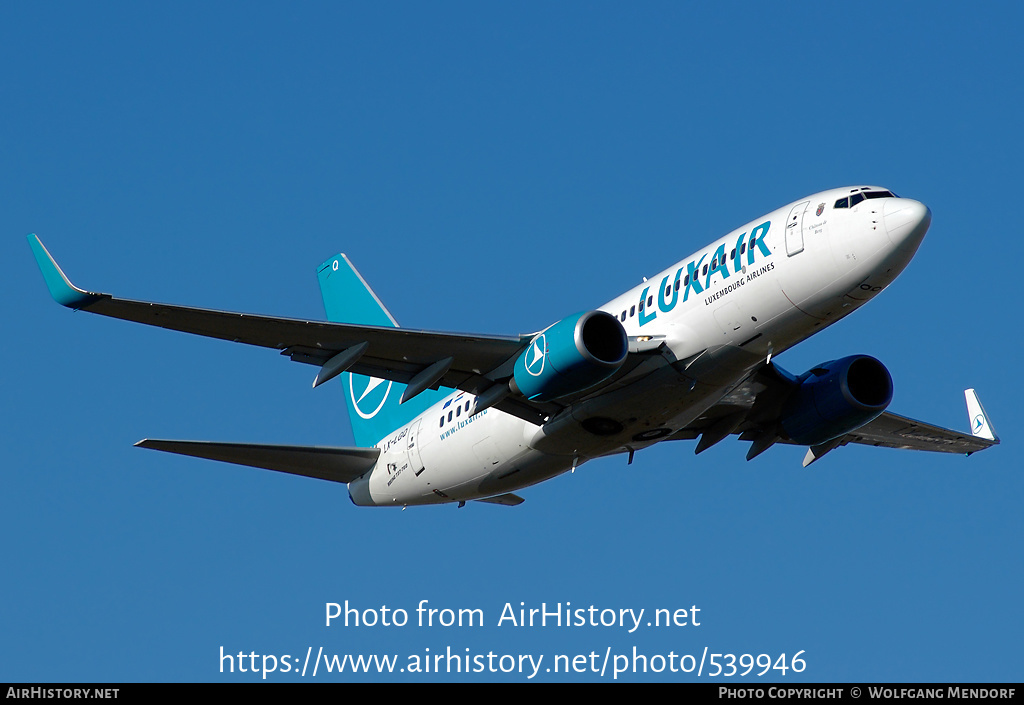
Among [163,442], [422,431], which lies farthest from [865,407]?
[163,442]

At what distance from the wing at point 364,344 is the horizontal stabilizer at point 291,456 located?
409 centimetres

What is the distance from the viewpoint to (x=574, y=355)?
28719 millimetres

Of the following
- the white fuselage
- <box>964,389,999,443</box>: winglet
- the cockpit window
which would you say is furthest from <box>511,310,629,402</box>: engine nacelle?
<box>964,389,999,443</box>: winglet

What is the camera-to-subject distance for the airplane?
28406 millimetres

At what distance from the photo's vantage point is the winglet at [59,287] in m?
26.9

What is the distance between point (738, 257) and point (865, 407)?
7260 millimetres

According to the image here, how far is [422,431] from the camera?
36.4 metres

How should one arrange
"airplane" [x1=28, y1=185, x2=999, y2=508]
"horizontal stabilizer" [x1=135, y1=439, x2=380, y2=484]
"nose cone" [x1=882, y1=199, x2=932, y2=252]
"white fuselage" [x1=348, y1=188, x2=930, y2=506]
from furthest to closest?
"horizontal stabilizer" [x1=135, y1=439, x2=380, y2=484]
"airplane" [x1=28, y1=185, x2=999, y2=508]
"white fuselage" [x1=348, y1=188, x2=930, y2=506]
"nose cone" [x1=882, y1=199, x2=932, y2=252]

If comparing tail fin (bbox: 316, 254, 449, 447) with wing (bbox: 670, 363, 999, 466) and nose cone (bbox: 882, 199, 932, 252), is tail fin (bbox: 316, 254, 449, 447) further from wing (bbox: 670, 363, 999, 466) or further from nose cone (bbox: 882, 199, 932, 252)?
nose cone (bbox: 882, 199, 932, 252)

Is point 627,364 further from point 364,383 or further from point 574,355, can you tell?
point 364,383

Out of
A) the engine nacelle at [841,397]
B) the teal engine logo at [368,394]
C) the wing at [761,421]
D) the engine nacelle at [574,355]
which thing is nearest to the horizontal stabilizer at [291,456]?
the teal engine logo at [368,394]

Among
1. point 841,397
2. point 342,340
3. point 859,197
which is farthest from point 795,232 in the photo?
point 342,340

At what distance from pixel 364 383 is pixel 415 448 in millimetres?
7194

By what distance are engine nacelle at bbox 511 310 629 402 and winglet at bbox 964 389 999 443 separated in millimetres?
17393
